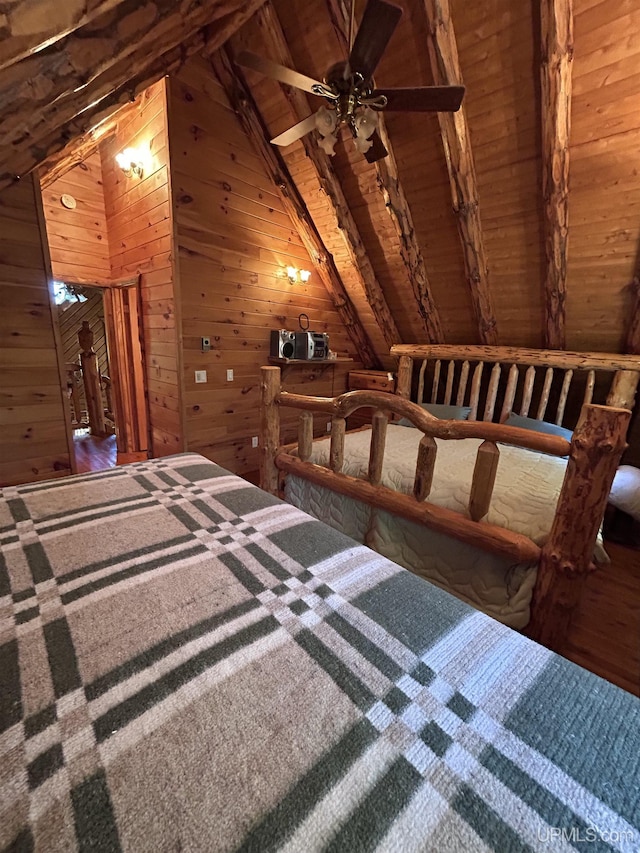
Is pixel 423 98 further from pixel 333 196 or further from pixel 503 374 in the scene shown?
pixel 503 374

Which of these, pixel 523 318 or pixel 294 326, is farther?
pixel 294 326

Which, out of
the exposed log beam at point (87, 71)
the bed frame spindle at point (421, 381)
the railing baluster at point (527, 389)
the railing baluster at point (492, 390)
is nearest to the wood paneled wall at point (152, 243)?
the exposed log beam at point (87, 71)

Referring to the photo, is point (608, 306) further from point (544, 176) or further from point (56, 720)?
point (56, 720)

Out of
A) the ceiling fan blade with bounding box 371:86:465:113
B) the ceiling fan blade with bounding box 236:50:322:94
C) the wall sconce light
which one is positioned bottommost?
the ceiling fan blade with bounding box 371:86:465:113

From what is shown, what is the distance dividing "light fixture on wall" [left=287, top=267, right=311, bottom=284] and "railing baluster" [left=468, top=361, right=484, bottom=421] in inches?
81.4

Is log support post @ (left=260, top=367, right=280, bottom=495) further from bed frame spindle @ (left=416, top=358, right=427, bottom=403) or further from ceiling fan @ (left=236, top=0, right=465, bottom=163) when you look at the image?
bed frame spindle @ (left=416, top=358, right=427, bottom=403)

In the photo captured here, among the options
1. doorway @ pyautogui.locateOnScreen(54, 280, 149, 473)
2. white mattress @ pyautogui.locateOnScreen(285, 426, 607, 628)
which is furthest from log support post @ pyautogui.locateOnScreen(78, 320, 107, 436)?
white mattress @ pyautogui.locateOnScreen(285, 426, 607, 628)

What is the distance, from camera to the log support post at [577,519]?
1263 millimetres

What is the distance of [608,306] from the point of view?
8.82ft

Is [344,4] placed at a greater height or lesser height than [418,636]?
greater

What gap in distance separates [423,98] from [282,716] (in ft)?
7.76

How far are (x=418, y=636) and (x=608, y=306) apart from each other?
10.5 feet

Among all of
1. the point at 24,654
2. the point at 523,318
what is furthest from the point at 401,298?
the point at 24,654

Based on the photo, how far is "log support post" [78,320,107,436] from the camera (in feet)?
15.9
